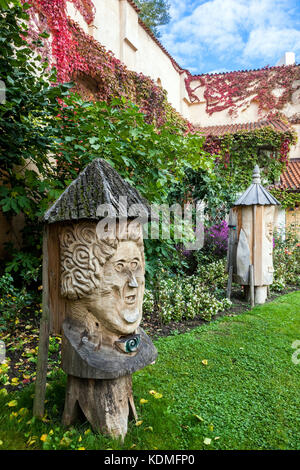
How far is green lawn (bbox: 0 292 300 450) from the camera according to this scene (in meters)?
1.88

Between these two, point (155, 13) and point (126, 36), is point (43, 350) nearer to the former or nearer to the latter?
point (126, 36)

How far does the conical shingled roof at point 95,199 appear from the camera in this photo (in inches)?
69.0

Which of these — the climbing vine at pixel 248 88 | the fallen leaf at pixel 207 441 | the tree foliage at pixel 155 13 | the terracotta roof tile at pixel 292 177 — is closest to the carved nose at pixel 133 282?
the fallen leaf at pixel 207 441

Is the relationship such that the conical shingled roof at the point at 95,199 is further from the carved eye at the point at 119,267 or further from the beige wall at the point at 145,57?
the beige wall at the point at 145,57

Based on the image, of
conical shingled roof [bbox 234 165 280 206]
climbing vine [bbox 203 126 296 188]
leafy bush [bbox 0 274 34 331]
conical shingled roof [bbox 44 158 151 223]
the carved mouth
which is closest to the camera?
conical shingled roof [bbox 44 158 151 223]

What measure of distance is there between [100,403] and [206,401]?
43.3 inches

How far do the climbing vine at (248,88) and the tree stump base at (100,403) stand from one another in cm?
1594

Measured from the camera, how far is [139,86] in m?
8.80

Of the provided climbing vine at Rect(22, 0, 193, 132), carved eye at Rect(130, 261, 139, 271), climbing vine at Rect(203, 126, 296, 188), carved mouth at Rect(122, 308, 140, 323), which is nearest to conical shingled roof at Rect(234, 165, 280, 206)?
carved eye at Rect(130, 261, 139, 271)

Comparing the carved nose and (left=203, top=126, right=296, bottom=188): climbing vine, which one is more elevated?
(left=203, top=126, right=296, bottom=188): climbing vine

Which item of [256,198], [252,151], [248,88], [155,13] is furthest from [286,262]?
[155,13]

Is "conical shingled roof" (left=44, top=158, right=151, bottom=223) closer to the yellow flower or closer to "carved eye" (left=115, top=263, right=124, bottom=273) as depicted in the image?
"carved eye" (left=115, top=263, right=124, bottom=273)

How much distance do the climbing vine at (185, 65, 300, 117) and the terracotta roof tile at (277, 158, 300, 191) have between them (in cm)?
294

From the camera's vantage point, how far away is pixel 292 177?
12555 mm
